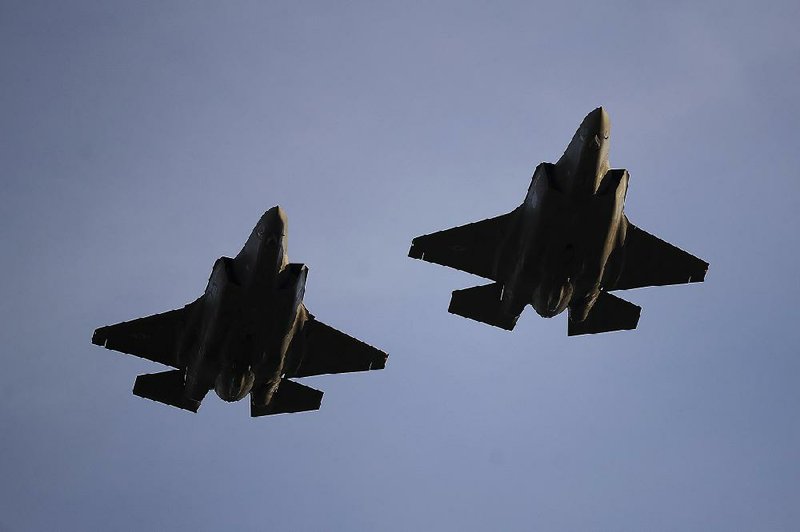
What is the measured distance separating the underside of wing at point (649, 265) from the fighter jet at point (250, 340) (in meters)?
11.7

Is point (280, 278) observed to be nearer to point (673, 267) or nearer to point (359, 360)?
point (359, 360)

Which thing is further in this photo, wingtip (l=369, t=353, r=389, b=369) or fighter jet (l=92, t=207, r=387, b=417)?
wingtip (l=369, t=353, r=389, b=369)

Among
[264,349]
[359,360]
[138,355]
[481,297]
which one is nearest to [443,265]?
[481,297]

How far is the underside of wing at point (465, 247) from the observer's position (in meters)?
52.7

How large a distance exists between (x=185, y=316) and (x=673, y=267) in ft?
73.5

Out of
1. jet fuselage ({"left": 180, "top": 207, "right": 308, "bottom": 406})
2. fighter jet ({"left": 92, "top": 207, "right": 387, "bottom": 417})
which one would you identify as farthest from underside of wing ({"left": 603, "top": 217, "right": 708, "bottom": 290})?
jet fuselage ({"left": 180, "top": 207, "right": 308, "bottom": 406})

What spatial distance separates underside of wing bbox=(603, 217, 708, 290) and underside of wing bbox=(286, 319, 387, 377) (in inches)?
453

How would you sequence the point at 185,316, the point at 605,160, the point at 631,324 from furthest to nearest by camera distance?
the point at 631,324, the point at 185,316, the point at 605,160

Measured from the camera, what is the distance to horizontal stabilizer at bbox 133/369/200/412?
53156 mm

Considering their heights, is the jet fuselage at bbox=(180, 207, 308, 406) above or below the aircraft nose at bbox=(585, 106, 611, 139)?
below

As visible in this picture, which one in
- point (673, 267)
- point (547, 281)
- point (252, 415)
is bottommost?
point (252, 415)

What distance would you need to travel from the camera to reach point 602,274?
50406 mm

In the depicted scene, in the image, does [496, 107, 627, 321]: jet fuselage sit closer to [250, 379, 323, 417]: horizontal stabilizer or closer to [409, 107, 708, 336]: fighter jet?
[409, 107, 708, 336]: fighter jet

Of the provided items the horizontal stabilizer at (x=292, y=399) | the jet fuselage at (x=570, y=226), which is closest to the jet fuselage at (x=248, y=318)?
the horizontal stabilizer at (x=292, y=399)
